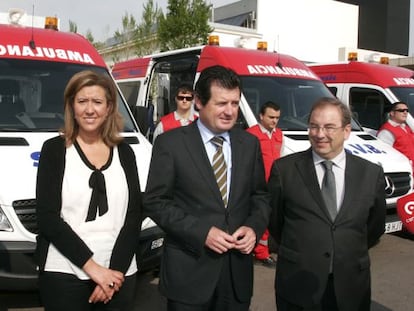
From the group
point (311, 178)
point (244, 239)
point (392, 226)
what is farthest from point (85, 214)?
point (392, 226)

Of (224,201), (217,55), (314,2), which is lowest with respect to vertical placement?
(224,201)

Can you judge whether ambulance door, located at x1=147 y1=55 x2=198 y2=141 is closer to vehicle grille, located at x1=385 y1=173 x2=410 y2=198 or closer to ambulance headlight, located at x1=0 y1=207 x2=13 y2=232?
vehicle grille, located at x1=385 y1=173 x2=410 y2=198

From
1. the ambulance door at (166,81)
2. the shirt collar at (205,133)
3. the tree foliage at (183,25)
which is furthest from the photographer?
the tree foliage at (183,25)

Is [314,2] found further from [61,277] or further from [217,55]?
[61,277]

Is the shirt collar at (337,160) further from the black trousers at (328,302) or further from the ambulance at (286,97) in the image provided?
the ambulance at (286,97)

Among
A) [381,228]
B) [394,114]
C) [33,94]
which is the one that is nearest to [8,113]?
[33,94]

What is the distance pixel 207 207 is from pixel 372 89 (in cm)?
662

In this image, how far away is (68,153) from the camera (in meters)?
2.62

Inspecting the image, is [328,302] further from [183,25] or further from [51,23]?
[183,25]

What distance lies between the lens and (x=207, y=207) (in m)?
2.57

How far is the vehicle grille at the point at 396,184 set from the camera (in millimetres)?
6293

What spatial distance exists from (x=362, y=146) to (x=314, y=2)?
2991cm

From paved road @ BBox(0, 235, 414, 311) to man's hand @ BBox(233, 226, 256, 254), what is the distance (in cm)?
215

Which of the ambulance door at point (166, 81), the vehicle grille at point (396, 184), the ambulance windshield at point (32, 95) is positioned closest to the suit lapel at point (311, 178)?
the ambulance windshield at point (32, 95)
